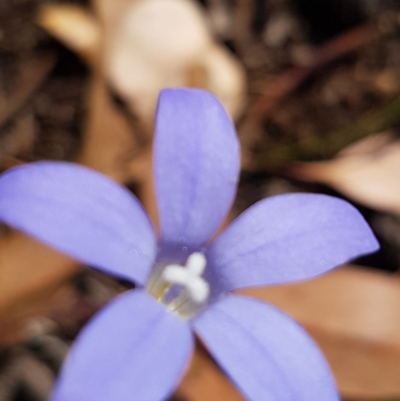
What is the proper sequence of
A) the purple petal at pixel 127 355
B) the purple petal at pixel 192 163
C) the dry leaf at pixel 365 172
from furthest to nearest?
the dry leaf at pixel 365 172 < the purple petal at pixel 192 163 < the purple petal at pixel 127 355

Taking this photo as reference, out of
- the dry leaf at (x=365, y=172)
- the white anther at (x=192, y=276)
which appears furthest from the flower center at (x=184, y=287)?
the dry leaf at (x=365, y=172)

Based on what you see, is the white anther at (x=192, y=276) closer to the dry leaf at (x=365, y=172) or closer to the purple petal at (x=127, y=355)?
the purple petal at (x=127, y=355)

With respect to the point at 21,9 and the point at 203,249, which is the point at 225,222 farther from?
the point at 21,9

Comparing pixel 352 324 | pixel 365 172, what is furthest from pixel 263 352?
pixel 365 172

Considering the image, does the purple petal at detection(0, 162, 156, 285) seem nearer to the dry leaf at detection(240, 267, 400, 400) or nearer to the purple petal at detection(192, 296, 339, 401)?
the purple petal at detection(192, 296, 339, 401)

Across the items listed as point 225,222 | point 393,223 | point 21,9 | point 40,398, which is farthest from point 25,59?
point 393,223

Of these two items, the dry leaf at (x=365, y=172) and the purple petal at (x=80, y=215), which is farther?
the dry leaf at (x=365, y=172)
